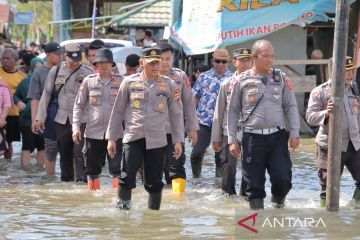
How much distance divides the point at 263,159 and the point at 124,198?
1.48 meters

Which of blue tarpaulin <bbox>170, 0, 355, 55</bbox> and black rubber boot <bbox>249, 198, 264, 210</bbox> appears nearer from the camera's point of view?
black rubber boot <bbox>249, 198, 264, 210</bbox>

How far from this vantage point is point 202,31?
19.4 m

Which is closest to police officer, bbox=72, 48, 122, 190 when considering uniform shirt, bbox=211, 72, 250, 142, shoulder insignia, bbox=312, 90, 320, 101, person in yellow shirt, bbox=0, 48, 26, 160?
uniform shirt, bbox=211, 72, 250, 142

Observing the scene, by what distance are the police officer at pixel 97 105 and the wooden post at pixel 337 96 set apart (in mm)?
2874

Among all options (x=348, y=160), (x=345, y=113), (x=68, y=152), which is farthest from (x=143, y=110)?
(x=68, y=152)

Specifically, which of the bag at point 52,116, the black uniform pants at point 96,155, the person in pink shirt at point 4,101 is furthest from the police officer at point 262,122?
the person in pink shirt at point 4,101

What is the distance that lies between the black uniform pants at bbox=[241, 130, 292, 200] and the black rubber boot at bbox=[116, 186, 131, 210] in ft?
3.97

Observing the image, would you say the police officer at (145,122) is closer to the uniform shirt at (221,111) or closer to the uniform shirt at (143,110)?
the uniform shirt at (143,110)

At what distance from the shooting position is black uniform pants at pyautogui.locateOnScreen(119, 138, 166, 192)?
9.05m

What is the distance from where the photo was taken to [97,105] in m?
10.8

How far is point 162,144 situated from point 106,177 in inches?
157

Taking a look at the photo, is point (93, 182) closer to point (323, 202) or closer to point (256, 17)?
point (323, 202)

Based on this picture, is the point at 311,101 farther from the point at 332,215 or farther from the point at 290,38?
the point at 290,38

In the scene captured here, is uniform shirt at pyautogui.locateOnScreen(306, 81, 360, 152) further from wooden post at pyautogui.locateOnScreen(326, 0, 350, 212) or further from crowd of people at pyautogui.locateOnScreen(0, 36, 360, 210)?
wooden post at pyautogui.locateOnScreen(326, 0, 350, 212)
